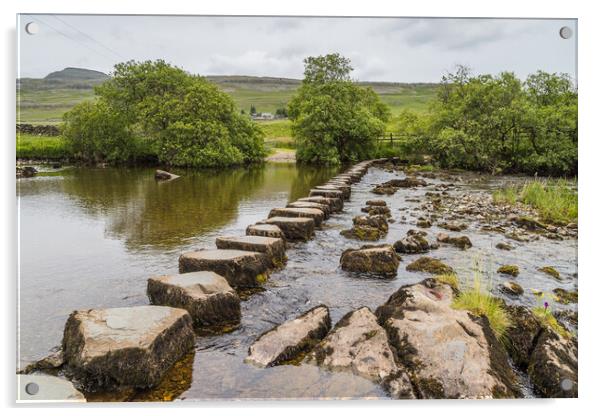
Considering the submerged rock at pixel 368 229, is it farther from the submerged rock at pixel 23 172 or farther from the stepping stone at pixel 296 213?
the submerged rock at pixel 23 172

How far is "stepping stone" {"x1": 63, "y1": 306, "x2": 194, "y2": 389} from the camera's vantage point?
187 inches

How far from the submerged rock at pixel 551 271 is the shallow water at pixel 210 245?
0.55ft

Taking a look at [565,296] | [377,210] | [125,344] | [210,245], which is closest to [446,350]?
[125,344]

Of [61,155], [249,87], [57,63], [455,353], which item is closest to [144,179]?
[61,155]

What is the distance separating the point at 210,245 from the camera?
1117 centimetres

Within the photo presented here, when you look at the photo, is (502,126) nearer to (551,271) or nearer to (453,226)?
(453,226)

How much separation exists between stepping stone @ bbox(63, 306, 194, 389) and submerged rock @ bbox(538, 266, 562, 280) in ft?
22.5

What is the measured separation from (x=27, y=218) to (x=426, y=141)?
3735 centimetres

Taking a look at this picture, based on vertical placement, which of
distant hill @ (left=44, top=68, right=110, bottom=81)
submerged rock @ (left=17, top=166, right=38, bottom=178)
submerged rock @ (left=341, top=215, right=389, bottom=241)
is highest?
distant hill @ (left=44, top=68, right=110, bottom=81)

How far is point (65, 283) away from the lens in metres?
7.88

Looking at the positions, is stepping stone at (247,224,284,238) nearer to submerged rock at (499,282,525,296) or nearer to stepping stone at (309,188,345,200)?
submerged rock at (499,282,525,296)

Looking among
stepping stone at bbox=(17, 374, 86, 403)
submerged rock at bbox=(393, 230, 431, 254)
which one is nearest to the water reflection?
stepping stone at bbox=(17, 374, 86, 403)

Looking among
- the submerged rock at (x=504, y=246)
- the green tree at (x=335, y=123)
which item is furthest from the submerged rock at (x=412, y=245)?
the green tree at (x=335, y=123)

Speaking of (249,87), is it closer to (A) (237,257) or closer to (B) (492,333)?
(A) (237,257)
